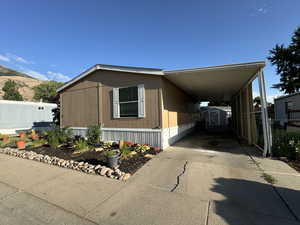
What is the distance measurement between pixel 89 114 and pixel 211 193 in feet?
22.0

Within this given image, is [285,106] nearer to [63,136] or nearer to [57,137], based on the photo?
[63,136]

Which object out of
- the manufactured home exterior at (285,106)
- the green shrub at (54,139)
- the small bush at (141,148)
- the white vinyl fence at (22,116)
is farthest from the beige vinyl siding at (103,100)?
the manufactured home exterior at (285,106)

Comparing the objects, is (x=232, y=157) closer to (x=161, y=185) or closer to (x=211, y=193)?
(x=211, y=193)

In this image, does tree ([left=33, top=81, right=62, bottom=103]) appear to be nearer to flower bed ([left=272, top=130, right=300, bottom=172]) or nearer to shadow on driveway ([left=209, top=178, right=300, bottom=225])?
shadow on driveway ([left=209, top=178, right=300, bottom=225])

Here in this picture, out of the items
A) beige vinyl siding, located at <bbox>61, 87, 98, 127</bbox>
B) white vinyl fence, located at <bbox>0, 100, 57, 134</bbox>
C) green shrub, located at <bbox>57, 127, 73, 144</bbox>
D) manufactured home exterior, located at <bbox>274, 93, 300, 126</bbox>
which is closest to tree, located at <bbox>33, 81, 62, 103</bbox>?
white vinyl fence, located at <bbox>0, 100, 57, 134</bbox>

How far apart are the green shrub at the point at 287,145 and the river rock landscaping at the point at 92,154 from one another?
4.15 metres

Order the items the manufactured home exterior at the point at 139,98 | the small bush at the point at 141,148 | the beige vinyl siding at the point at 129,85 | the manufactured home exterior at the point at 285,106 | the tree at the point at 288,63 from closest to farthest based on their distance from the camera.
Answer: the small bush at the point at 141,148, the manufactured home exterior at the point at 139,98, the beige vinyl siding at the point at 129,85, the manufactured home exterior at the point at 285,106, the tree at the point at 288,63

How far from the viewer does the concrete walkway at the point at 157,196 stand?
6.70 feet

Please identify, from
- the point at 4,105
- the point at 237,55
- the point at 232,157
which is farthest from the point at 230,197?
the point at 4,105

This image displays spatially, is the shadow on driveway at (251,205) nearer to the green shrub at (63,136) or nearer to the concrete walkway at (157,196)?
the concrete walkway at (157,196)

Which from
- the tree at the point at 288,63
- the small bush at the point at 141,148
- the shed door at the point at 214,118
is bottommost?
the small bush at the point at 141,148

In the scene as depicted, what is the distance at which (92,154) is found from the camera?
5.28 metres

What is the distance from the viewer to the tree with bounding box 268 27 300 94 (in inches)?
536

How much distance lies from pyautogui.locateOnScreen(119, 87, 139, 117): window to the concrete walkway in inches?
115
